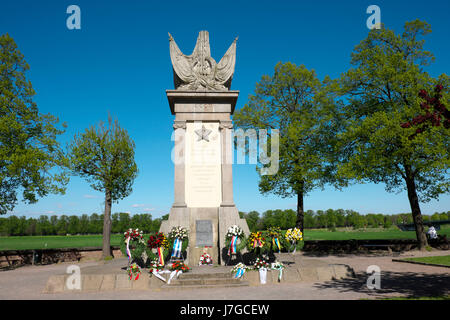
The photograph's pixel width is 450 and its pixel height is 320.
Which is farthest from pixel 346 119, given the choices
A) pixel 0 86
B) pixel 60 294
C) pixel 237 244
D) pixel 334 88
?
pixel 0 86

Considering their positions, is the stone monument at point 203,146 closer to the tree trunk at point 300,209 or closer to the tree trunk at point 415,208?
the tree trunk at point 300,209

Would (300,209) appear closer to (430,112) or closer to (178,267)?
(178,267)

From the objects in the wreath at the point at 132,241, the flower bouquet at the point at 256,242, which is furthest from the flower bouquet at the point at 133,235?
the flower bouquet at the point at 256,242

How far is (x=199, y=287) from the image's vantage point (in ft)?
36.3

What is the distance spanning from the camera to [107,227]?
24.4 m

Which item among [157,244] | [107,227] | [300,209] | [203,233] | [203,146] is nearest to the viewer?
[157,244]

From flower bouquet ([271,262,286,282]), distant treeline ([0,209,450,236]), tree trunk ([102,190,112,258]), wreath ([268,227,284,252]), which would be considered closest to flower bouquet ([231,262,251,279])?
flower bouquet ([271,262,286,282])

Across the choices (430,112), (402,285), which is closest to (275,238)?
(402,285)

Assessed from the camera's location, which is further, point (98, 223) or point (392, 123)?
point (98, 223)

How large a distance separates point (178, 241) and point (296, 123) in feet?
52.9
